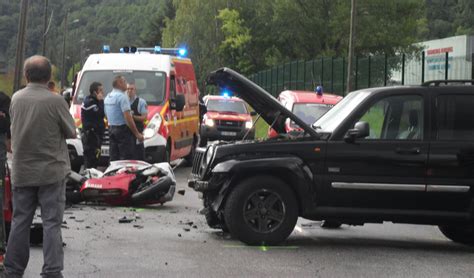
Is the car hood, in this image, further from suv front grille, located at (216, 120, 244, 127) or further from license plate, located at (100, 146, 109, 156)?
license plate, located at (100, 146, 109, 156)

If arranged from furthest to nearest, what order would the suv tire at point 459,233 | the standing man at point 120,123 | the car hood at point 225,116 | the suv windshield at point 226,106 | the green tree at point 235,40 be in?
the green tree at point 235,40, the suv windshield at point 226,106, the car hood at point 225,116, the standing man at point 120,123, the suv tire at point 459,233

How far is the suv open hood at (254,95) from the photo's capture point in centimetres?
1032

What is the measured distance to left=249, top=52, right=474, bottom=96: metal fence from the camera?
28500 mm

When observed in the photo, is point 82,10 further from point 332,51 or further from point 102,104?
point 102,104

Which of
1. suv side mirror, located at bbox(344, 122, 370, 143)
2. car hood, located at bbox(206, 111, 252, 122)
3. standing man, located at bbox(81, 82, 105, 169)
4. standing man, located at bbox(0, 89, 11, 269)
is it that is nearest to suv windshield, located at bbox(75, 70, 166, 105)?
standing man, located at bbox(81, 82, 105, 169)

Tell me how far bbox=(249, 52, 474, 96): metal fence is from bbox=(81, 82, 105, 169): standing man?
38.9 ft

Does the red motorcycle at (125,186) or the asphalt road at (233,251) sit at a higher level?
the red motorcycle at (125,186)

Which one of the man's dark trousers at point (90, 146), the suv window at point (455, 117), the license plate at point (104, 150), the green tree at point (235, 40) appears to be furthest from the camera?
the green tree at point (235, 40)

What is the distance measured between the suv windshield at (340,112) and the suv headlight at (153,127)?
307 inches

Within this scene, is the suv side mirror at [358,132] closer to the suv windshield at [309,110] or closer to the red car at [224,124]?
the suv windshield at [309,110]

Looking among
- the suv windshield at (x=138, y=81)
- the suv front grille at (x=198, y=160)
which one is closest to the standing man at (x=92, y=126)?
the suv windshield at (x=138, y=81)

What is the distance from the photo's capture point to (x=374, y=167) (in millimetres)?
9695

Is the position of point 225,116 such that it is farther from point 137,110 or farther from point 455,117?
point 455,117

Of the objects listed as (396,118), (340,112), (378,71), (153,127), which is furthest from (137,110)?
(378,71)
